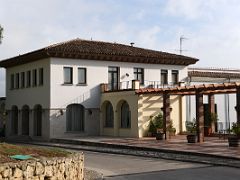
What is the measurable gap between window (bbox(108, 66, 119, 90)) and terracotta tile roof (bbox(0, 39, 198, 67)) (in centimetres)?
86

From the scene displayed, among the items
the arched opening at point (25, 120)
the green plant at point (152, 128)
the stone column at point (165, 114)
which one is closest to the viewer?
the stone column at point (165, 114)

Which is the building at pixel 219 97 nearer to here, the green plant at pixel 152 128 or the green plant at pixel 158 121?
the green plant at pixel 158 121

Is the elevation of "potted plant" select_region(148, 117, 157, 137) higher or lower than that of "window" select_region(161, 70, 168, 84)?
lower

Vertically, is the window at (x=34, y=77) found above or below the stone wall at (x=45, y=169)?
above

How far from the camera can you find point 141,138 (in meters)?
30.6

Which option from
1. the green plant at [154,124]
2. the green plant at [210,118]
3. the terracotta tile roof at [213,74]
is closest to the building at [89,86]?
the green plant at [154,124]

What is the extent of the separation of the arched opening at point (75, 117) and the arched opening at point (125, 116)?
333 centimetres

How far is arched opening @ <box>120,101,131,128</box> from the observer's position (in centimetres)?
3291

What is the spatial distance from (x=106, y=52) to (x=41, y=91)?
589cm

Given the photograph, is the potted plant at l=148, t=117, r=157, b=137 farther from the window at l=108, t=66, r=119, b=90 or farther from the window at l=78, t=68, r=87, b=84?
the window at l=78, t=68, r=87, b=84

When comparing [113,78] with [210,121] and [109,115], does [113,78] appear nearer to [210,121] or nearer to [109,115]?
[109,115]

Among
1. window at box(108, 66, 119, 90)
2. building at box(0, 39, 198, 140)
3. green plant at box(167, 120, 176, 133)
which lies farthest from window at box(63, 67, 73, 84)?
green plant at box(167, 120, 176, 133)

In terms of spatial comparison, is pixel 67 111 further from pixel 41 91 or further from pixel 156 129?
pixel 156 129

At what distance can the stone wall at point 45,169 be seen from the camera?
1009 centimetres
